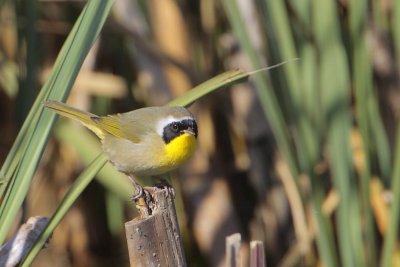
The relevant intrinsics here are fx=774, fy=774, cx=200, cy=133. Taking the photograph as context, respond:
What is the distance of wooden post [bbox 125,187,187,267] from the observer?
161 cm

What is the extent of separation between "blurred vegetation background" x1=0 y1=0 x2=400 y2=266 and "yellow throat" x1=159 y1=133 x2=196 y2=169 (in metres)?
0.36

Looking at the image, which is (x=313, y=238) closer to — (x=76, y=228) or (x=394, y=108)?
(x=394, y=108)

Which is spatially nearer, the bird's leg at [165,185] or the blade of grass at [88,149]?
the bird's leg at [165,185]

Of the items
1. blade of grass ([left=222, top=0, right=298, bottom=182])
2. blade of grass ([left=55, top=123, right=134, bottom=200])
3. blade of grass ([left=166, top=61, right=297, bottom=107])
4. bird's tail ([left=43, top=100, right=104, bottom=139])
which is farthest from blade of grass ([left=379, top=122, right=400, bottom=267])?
blade of grass ([left=55, top=123, right=134, bottom=200])

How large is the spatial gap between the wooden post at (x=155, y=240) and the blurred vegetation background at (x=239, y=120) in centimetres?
67

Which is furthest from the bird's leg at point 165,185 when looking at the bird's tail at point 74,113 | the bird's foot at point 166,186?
the bird's tail at point 74,113

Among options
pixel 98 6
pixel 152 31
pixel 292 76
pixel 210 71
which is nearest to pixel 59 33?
pixel 152 31

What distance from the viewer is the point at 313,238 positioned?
2.94m

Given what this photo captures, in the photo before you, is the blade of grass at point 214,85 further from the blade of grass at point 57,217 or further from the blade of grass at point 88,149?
the blade of grass at point 88,149

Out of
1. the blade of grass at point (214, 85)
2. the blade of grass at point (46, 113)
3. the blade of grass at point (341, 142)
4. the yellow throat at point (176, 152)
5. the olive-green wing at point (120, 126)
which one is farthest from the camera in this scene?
the blade of grass at point (341, 142)

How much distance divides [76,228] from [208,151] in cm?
78

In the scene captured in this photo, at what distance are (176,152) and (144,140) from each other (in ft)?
0.51

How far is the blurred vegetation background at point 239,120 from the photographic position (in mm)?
2350

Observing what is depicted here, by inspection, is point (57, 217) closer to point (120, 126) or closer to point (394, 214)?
point (120, 126)
